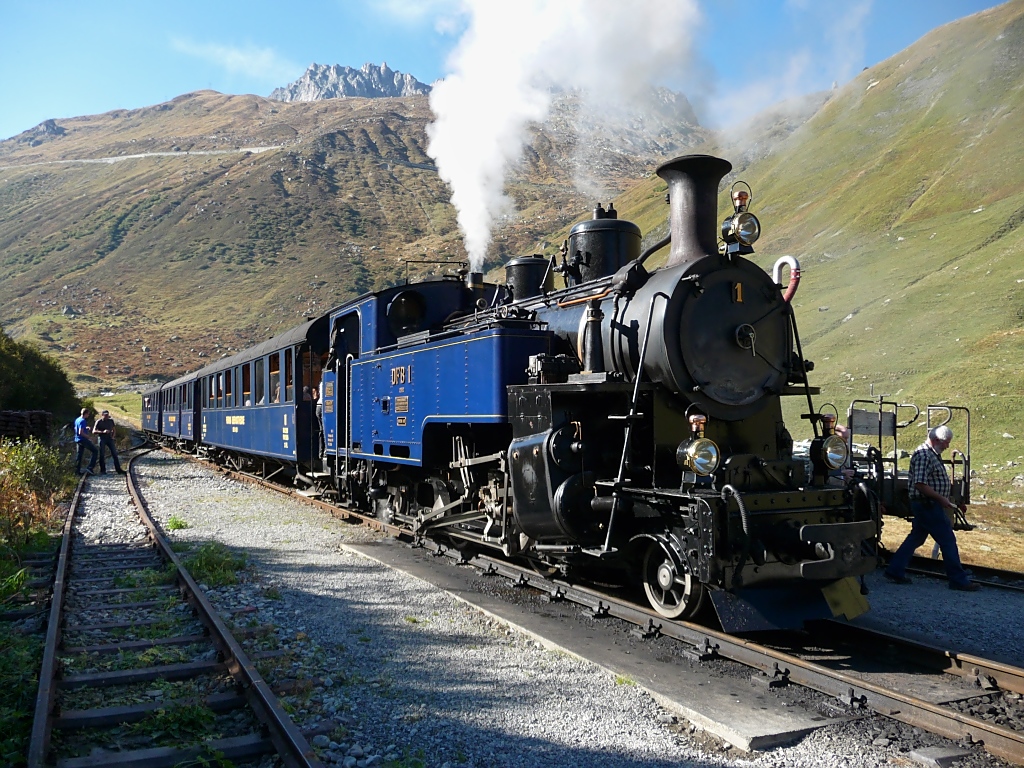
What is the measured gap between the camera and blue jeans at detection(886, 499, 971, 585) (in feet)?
23.5

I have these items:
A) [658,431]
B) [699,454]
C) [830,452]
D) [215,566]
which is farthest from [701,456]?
[215,566]

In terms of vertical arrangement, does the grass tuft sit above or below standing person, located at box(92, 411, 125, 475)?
below

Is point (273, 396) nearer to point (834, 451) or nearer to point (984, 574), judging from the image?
point (834, 451)

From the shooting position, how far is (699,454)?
209 inches

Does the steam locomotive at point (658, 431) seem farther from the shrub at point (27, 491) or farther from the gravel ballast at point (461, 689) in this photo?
the shrub at point (27, 491)

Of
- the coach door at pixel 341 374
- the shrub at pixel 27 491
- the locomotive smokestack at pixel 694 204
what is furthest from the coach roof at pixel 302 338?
the locomotive smokestack at pixel 694 204

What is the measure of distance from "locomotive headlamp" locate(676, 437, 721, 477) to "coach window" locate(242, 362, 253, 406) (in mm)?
12359

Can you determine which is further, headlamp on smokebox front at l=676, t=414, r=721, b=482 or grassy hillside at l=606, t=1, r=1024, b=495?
grassy hillside at l=606, t=1, r=1024, b=495

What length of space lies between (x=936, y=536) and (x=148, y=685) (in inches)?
256

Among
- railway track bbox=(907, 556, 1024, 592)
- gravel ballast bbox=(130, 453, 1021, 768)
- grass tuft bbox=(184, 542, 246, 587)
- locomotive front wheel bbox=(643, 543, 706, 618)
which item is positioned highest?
locomotive front wheel bbox=(643, 543, 706, 618)

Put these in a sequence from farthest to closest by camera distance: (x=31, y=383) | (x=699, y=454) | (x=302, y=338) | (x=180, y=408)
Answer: (x=180, y=408) → (x=31, y=383) → (x=302, y=338) → (x=699, y=454)

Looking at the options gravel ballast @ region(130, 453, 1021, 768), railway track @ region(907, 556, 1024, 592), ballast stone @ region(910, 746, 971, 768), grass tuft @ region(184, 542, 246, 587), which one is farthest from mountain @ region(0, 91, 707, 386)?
ballast stone @ region(910, 746, 971, 768)

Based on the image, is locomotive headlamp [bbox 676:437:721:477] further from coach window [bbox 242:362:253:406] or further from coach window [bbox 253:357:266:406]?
coach window [bbox 242:362:253:406]

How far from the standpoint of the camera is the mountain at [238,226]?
233ft
